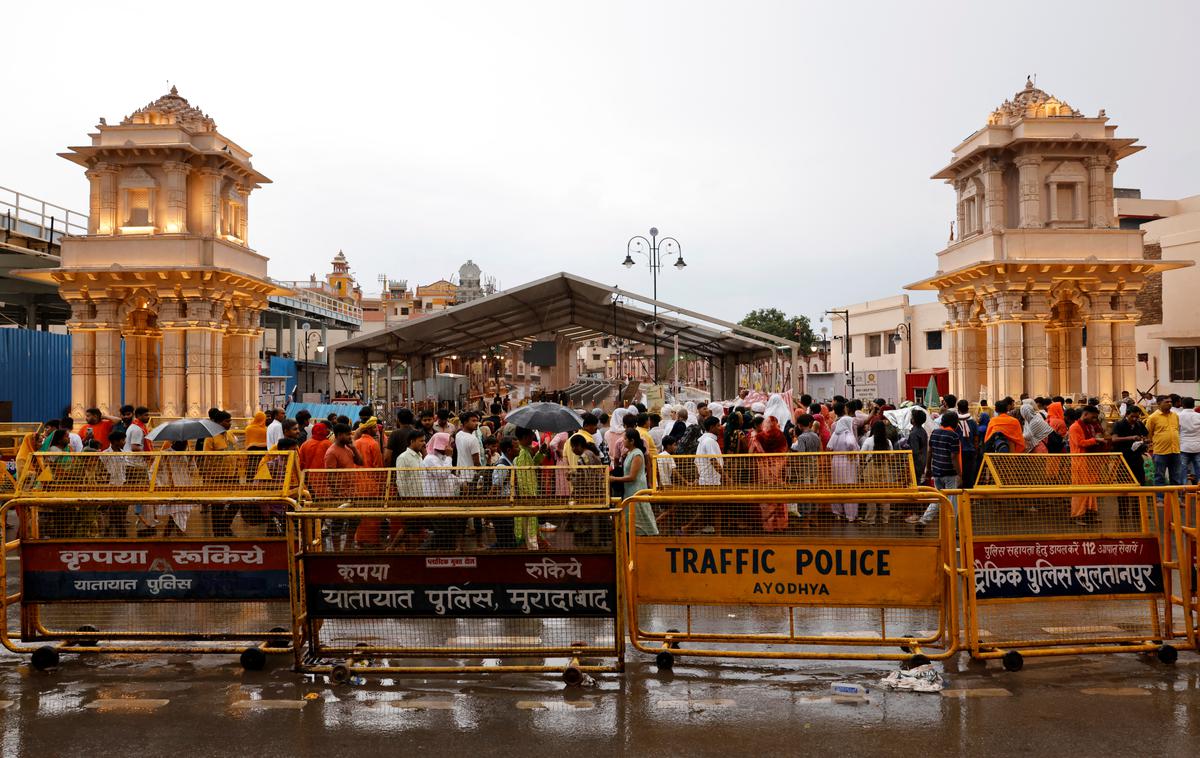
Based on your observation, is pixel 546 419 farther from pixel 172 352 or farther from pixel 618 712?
pixel 172 352

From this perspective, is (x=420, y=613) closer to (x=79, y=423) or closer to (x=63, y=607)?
(x=63, y=607)

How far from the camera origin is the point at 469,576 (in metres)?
6.73

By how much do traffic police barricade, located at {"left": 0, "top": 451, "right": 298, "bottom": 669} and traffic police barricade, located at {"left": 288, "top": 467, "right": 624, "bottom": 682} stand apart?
1.35ft

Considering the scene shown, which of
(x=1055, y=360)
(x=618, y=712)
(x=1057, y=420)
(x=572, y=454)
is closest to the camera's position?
(x=618, y=712)

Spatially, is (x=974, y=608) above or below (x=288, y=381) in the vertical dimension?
below

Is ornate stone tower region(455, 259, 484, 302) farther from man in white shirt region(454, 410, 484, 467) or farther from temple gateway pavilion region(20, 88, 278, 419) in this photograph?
man in white shirt region(454, 410, 484, 467)

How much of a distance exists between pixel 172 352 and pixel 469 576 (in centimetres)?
2566

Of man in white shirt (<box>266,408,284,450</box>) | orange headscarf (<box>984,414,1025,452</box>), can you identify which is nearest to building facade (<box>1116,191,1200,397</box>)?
orange headscarf (<box>984,414,1025,452</box>)

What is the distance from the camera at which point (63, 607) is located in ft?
24.7

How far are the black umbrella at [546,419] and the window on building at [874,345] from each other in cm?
5383

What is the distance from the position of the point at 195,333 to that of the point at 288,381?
13.7 meters

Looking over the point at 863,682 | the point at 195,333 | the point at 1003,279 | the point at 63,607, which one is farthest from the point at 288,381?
the point at 863,682

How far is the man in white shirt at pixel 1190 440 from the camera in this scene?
1344cm

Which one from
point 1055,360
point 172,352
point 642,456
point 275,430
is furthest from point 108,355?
point 1055,360
